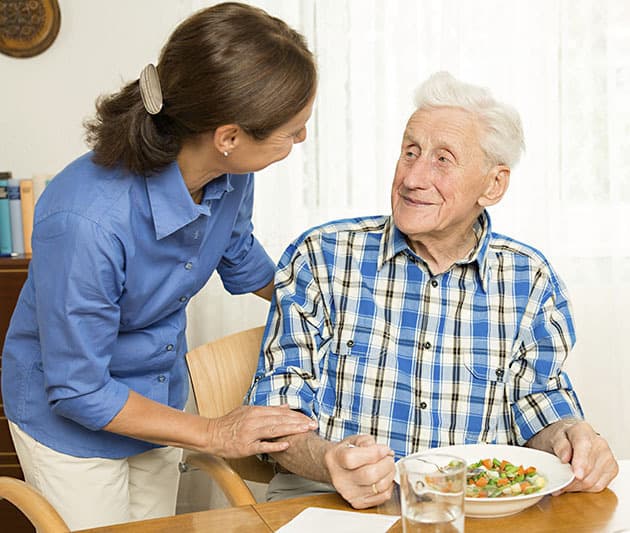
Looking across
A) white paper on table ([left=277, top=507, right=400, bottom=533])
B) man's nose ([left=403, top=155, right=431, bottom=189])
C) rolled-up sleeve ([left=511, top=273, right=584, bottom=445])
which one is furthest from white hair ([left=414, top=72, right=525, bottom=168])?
white paper on table ([left=277, top=507, right=400, bottom=533])

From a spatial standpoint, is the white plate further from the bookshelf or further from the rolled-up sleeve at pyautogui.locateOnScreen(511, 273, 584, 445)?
the bookshelf

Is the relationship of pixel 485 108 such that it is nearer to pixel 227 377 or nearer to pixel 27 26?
pixel 227 377

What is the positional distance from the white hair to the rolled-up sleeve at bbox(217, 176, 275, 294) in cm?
46

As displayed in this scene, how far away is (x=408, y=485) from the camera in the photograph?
1.15 meters

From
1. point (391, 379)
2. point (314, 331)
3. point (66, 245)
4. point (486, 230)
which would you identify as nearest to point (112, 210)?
point (66, 245)

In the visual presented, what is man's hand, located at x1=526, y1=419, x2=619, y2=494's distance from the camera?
1510 millimetres

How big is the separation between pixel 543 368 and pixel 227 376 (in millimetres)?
696

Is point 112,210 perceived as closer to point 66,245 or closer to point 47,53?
point 66,245

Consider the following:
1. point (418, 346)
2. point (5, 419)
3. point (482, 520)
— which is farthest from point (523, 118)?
Result: point (482, 520)

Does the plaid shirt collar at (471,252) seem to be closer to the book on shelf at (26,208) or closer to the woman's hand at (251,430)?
the woman's hand at (251,430)

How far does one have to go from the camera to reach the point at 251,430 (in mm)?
1677

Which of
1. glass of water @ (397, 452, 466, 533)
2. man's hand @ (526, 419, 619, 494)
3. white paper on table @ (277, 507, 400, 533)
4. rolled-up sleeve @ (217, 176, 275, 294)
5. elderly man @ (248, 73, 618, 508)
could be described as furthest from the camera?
rolled-up sleeve @ (217, 176, 275, 294)

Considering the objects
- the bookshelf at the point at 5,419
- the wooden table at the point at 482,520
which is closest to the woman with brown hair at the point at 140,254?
the wooden table at the point at 482,520

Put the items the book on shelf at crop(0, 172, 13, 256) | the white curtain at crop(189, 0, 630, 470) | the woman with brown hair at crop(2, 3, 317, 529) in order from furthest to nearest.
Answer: the white curtain at crop(189, 0, 630, 470) < the book on shelf at crop(0, 172, 13, 256) < the woman with brown hair at crop(2, 3, 317, 529)
